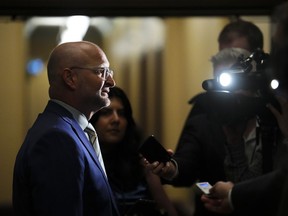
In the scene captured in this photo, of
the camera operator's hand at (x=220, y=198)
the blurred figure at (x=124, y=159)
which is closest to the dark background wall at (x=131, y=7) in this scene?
the blurred figure at (x=124, y=159)

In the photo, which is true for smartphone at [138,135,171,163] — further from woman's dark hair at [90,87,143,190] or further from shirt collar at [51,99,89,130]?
woman's dark hair at [90,87,143,190]

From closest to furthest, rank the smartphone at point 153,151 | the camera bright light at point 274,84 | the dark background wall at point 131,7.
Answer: the camera bright light at point 274,84, the smartphone at point 153,151, the dark background wall at point 131,7

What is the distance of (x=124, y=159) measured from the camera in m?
2.56

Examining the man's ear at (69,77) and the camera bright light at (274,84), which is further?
the man's ear at (69,77)

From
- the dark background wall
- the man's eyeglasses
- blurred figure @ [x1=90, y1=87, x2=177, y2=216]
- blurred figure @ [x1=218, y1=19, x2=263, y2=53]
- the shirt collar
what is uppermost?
the dark background wall

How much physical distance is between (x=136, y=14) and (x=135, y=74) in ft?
3.86

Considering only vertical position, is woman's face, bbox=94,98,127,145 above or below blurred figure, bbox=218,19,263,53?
below

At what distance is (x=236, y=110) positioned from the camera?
201 cm

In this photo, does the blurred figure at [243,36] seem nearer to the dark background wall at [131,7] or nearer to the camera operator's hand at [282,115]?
the dark background wall at [131,7]

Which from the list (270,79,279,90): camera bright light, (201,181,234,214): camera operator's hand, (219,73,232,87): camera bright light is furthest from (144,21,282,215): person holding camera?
(270,79,279,90): camera bright light

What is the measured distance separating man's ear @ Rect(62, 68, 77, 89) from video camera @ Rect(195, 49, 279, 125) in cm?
48

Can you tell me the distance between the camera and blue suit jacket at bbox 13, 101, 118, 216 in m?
1.63

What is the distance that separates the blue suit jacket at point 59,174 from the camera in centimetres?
Answer: 163

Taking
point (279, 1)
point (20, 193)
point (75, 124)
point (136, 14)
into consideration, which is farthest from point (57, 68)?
point (279, 1)
